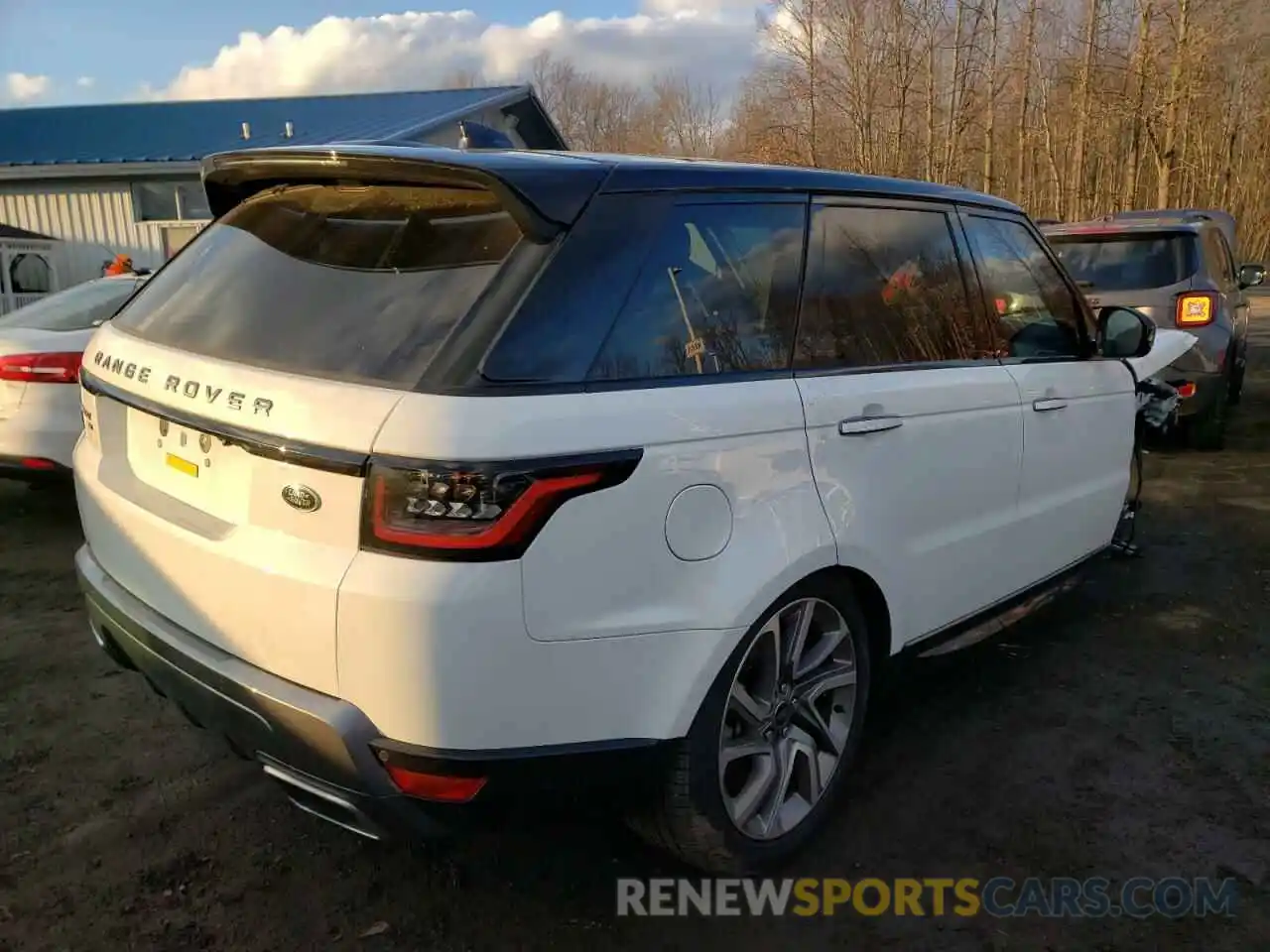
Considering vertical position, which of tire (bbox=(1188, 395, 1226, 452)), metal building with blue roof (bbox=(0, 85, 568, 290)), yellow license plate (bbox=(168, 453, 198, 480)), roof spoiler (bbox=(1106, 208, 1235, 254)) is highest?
metal building with blue roof (bbox=(0, 85, 568, 290))

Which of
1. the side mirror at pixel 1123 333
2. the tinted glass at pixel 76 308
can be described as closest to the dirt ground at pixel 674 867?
the side mirror at pixel 1123 333

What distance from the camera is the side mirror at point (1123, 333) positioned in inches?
159

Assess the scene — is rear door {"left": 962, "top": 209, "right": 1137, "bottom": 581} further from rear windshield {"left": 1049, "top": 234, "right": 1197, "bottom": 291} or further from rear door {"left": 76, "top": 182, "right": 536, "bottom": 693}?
rear windshield {"left": 1049, "top": 234, "right": 1197, "bottom": 291}

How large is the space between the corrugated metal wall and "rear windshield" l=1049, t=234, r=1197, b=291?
15.8m

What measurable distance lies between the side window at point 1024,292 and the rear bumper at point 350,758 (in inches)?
87.6

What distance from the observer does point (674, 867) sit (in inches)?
106

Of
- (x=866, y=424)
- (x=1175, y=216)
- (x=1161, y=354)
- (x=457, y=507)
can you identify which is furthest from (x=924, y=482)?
(x=1175, y=216)

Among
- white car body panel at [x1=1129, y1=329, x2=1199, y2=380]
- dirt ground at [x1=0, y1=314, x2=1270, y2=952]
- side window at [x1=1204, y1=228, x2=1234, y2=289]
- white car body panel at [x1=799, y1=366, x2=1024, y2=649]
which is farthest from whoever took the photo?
side window at [x1=1204, y1=228, x2=1234, y2=289]

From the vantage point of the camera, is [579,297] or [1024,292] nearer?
[579,297]

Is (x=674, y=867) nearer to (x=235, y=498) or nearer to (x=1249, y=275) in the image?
(x=235, y=498)

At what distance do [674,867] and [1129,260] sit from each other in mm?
6967

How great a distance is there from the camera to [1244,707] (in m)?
3.64

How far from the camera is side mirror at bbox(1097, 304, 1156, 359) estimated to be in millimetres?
4031

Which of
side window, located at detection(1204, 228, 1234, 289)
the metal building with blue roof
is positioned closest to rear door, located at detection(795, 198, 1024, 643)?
side window, located at detection(1204, 228, 1234, 289)
